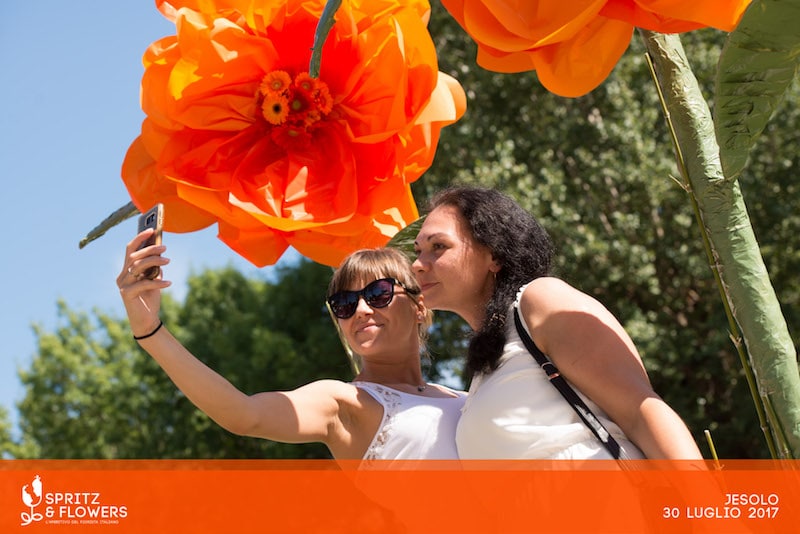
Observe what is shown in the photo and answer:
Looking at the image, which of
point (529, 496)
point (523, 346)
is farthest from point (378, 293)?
point (529, 496)

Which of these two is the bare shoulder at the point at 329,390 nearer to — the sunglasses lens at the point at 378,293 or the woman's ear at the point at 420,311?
the sunglasses lens at the point at 378,293

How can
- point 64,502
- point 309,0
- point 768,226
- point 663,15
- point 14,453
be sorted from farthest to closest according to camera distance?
point 14,453 < point 768,226 < point 64,502 < point 309,0 < point 663,15

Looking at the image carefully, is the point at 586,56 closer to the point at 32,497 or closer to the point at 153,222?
the point at 153,222

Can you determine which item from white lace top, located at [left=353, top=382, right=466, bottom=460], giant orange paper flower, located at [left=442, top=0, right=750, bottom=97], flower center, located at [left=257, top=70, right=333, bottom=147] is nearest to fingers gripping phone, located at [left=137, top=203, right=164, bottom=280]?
flower center, located at [left=257, top=70, right=333, bottom=147]

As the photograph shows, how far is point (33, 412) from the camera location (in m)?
21.2

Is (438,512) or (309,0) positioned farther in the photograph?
(438,512)

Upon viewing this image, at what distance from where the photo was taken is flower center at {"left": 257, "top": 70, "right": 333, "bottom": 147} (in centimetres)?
112

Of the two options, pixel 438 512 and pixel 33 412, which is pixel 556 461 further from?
pixel 33 412

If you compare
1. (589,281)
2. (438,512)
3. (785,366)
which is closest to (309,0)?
(785,366)

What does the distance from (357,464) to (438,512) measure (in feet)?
1.22

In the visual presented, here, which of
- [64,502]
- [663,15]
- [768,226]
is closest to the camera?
[663,15]

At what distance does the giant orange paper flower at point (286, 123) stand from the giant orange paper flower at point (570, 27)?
22 centimetres

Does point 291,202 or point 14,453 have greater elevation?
point 291,202

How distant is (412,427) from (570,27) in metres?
1.25
